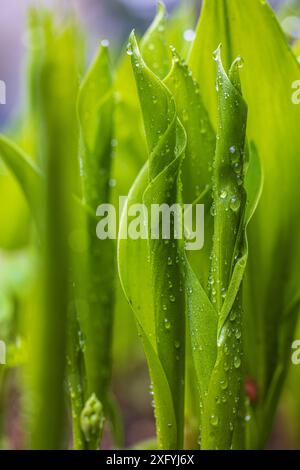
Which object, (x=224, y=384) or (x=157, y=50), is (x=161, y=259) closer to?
(x=224, y=384)

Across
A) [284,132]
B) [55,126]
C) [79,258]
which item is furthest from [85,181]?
[55,126]

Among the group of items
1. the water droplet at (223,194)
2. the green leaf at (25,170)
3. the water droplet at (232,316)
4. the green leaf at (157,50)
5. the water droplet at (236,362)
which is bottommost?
the water droplet at (236,362)

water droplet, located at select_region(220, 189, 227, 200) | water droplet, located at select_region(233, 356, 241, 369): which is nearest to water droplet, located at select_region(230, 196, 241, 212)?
water droplet, located at select_region(220, 189, 227, 200)

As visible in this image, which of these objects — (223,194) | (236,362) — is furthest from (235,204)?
(236,362)

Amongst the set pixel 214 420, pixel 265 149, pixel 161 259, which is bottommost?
pixel 214 420

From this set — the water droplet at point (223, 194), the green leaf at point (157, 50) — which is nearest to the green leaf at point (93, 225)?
the green leaf at point (157, 50)

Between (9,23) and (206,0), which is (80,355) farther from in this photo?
(9,23)

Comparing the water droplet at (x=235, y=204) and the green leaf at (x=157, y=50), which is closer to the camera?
the water droplet at (x=235, y=204)

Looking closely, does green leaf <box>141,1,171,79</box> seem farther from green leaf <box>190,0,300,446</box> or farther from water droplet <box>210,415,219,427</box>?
water droplet <box>210,415,219,427</box>

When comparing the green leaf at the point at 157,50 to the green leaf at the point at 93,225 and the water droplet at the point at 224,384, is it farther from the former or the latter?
the water droplet at the point at 224,384

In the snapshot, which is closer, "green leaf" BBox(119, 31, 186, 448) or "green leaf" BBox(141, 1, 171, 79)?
"green leaf" BBox(119, 31, 186, 448)

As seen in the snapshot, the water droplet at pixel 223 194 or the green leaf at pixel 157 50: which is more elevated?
the green leaf at pixel 157 50
